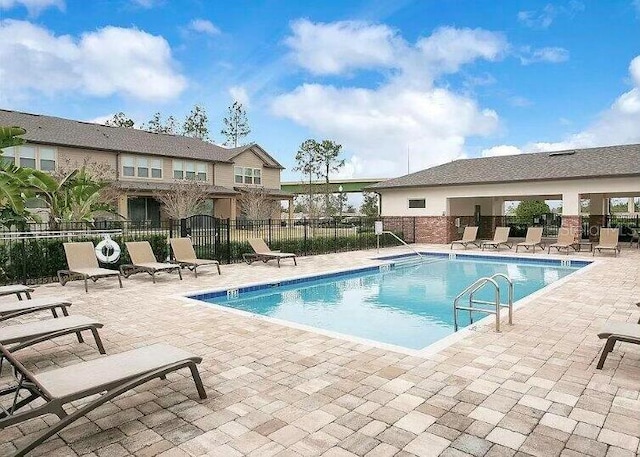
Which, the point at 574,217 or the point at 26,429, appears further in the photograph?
the point at 574,217

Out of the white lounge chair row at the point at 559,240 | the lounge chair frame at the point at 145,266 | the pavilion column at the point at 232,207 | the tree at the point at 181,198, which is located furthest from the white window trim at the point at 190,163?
the lounge chair frame at the point at 145,266

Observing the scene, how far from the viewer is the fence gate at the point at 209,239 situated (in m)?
15.3

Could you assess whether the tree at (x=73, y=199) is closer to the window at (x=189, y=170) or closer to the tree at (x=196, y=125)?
the window at (x=189, y=170)

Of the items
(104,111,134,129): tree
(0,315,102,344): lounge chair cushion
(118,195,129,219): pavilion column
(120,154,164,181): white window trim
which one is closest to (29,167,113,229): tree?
(0,315,102,344): lounge chair cushion

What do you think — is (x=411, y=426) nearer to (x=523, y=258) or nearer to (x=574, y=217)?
(x=523, y=258)

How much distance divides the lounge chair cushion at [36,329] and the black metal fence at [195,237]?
6772 mm

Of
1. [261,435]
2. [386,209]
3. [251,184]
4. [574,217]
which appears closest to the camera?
[261,435]

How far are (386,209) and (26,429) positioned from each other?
80.4ft

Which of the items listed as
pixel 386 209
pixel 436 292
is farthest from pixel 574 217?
pixel 436 292

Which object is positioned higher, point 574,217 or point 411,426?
point 574,217

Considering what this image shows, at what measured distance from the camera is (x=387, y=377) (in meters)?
4.83

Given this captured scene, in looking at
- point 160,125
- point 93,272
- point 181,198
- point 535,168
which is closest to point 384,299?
Result: point 93,272

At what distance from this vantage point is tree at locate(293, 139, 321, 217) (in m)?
48.9

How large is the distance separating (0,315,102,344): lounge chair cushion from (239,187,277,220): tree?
25253 mm
